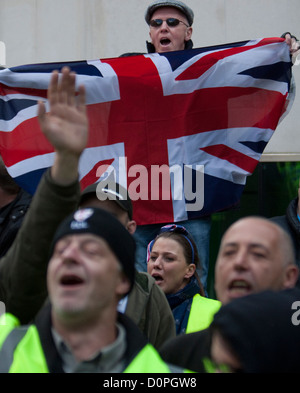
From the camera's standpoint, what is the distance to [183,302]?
4324 millimetres

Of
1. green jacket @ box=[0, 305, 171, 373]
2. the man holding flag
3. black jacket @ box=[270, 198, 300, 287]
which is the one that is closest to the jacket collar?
green jacket @ box=[0, 305, 171, 373]

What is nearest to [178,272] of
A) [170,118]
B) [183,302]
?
[183,302]

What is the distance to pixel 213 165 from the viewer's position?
17.6ft

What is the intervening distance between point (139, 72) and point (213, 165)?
86cm

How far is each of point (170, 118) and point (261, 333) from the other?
3.31 meters

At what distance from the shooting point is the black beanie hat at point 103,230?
2686mm

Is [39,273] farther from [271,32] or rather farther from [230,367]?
[271,32]

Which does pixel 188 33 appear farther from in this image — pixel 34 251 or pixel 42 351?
pixel 42 351

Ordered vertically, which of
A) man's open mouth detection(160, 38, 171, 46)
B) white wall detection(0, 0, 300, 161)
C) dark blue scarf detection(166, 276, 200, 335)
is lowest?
dark blue scarf detection(166, 276, 200, 335)

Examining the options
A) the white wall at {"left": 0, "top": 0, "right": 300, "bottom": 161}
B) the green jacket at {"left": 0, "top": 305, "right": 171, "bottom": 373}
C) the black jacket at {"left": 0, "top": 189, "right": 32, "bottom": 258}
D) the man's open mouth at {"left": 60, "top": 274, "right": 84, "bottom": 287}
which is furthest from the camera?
the white wall at {"left": 0, "top": 0, "right": 300, "bottom": 161}

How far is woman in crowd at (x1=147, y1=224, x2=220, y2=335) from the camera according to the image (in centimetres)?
423

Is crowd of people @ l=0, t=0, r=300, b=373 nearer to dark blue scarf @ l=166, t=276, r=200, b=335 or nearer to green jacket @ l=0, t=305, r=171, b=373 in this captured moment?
green jacket @ l=0, t=305, r=171, b=373

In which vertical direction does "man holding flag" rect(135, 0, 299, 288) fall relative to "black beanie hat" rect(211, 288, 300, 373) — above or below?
above

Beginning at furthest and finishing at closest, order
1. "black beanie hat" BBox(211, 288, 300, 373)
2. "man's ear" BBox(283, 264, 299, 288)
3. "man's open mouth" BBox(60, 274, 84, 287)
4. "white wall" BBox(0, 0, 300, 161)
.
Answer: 1. "white wall" BBox(0, 0, 300, 161)
2. "man's ear" BBox(283, 264, 299, 288)
3. "man's open mouth" BBox(60, 274, 84, 287)
4. "black beanie hat" BBox(211, 288, 300, 373)
